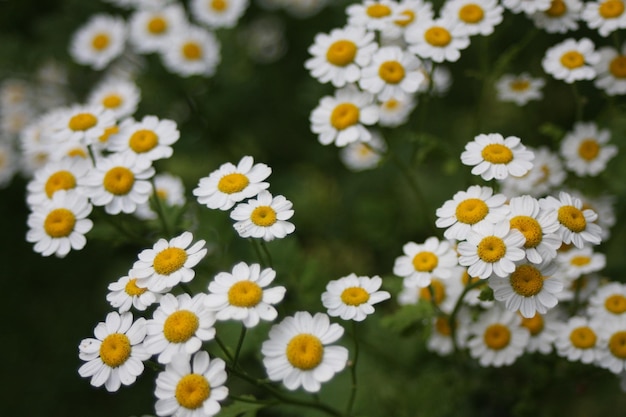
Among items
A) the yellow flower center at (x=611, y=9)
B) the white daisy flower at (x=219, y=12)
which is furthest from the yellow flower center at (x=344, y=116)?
the white daisy flower at (x=219, y=12)

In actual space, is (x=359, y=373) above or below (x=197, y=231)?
below

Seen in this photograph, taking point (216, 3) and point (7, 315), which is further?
point (7, 315)

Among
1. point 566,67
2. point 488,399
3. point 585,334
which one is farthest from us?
point 488,399

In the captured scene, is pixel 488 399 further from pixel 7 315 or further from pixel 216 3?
pixel 7 315

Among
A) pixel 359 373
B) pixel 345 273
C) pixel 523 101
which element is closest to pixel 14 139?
pixel 345 273

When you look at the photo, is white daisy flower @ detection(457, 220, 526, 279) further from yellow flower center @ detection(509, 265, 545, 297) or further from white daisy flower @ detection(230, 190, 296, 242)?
white daisy flower @ detection(230, 190, 296, 242)
